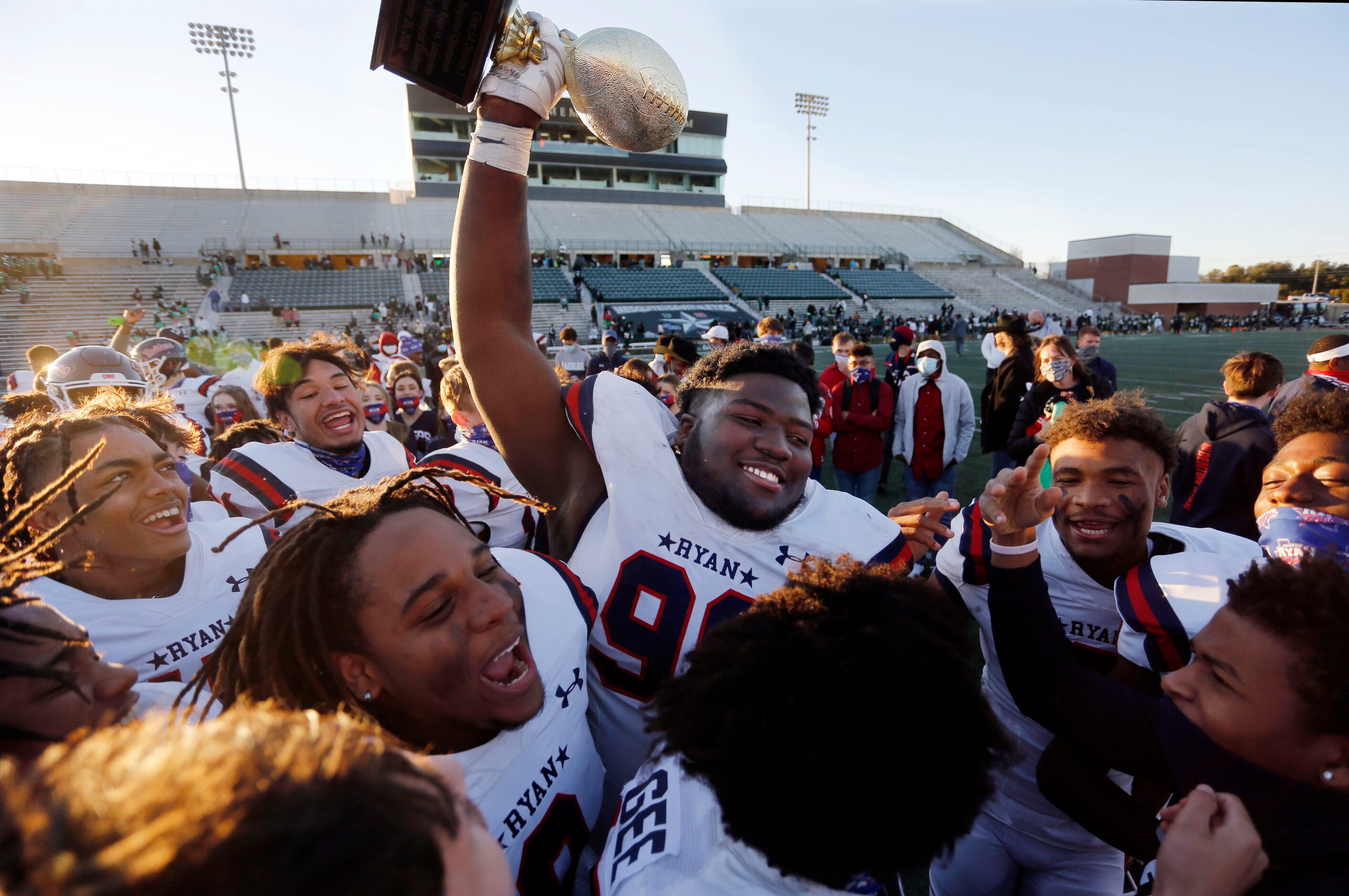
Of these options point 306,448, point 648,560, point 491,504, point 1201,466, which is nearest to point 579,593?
point 648,560

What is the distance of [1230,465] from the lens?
129 inches

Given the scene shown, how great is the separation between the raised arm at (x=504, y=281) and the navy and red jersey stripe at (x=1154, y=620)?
55.1 inches

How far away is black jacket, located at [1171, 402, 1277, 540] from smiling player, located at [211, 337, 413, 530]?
4081mm

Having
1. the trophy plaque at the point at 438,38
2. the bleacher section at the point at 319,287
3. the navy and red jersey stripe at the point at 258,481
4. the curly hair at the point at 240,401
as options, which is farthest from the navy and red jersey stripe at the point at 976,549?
the bleacher section at the point at 319,287

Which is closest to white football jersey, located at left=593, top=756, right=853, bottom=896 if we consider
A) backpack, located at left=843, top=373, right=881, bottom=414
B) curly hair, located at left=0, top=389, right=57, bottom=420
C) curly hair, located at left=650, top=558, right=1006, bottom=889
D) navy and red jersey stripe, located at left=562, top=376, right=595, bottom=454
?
A: curly hair, located at left=650, top=558, right=1006, bottom=889

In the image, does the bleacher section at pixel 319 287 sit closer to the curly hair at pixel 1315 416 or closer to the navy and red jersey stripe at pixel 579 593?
the navy and red jersey stripe at pixel 579 593

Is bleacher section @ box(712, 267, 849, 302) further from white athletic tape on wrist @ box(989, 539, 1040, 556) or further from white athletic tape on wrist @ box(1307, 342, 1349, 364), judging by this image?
white athletic tape on wrist @ box(989, 539, 1040, 556)

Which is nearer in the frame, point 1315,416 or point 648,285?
point 1315,416

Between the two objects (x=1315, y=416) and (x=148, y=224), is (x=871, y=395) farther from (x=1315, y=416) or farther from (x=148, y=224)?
(x=148, y=224)

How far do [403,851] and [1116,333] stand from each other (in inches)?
1710

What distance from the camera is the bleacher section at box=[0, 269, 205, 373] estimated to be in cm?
2300

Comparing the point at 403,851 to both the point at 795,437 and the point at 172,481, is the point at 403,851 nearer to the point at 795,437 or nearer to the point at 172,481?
the point at 795,437

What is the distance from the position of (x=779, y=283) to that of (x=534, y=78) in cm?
3817

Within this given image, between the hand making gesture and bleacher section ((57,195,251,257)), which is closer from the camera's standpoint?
the hand making gesture
